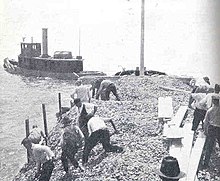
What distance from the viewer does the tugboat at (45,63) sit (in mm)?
20375

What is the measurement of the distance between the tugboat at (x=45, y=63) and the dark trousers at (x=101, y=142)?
14.5 m

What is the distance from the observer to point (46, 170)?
5.03 m

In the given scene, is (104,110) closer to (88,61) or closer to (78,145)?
(78,145)

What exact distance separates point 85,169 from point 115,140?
85 cm

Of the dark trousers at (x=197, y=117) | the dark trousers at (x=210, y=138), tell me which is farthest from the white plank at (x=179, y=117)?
the dark trousers at (x=210, y=138)

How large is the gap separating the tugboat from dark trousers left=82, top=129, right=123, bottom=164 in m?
14.5

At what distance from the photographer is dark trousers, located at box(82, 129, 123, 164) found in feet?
17.1

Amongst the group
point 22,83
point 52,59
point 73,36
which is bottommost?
point 22,83

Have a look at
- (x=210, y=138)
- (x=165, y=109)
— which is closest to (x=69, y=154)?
(x=210, y=138)

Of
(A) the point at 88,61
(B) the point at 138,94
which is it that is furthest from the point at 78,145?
(A) the point at 88,61

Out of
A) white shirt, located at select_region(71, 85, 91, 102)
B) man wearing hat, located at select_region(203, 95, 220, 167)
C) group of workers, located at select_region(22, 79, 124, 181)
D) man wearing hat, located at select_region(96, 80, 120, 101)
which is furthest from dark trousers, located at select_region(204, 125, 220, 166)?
man wearing hat, located at select_region(96, 80, 120, 101)

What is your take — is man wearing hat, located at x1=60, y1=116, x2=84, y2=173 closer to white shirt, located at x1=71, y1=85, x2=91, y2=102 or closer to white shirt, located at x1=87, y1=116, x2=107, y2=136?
white shirt, located at x1=87, y1=116, x2=107, y2=136

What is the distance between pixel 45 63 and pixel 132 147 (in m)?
16.8

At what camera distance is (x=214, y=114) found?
4684 mm
